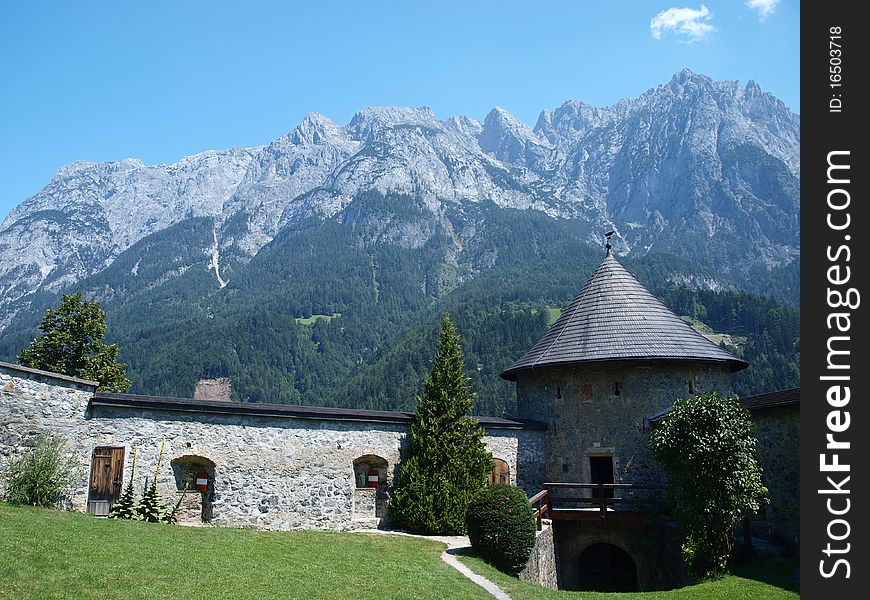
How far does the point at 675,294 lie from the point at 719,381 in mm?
101297

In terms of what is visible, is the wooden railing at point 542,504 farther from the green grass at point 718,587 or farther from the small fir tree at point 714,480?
the small fir tree at point 714,480

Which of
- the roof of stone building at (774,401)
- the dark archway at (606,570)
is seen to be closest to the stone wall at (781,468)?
the roof of stone building at (774,401)

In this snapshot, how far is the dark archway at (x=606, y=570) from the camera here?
806 inches

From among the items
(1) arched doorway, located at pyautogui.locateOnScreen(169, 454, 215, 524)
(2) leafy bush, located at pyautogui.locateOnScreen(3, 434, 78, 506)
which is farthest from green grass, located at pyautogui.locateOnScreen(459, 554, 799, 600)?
→ (2) leafy bush, located at pyautogui.locateOnScreen(3, 434, 78, 506)

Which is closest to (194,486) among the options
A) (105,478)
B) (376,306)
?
(105,478)

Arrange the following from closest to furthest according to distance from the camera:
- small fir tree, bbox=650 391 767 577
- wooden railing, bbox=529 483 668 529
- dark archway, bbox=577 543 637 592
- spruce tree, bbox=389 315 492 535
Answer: small fir tree, bbox=650 391 767 577 → spruce tree, bbox=389 315 492 535 → wooden railing, bbox=529 483 668 529 → dark archway, bbox=577 543 637 592

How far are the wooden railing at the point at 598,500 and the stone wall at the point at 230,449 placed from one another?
456cm

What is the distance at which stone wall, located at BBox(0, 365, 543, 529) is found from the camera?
15266 millimetres

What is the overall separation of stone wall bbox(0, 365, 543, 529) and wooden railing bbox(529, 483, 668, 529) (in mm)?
4556

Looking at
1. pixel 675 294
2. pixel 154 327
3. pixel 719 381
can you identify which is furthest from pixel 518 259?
pixel 719 381

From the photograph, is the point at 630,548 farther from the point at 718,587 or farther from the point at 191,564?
the point at 191,564

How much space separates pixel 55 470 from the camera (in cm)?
1470

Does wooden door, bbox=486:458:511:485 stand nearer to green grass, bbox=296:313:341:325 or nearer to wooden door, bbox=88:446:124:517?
wooden door, bbox=88:446:124:517

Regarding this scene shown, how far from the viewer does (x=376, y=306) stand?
15262 cm
